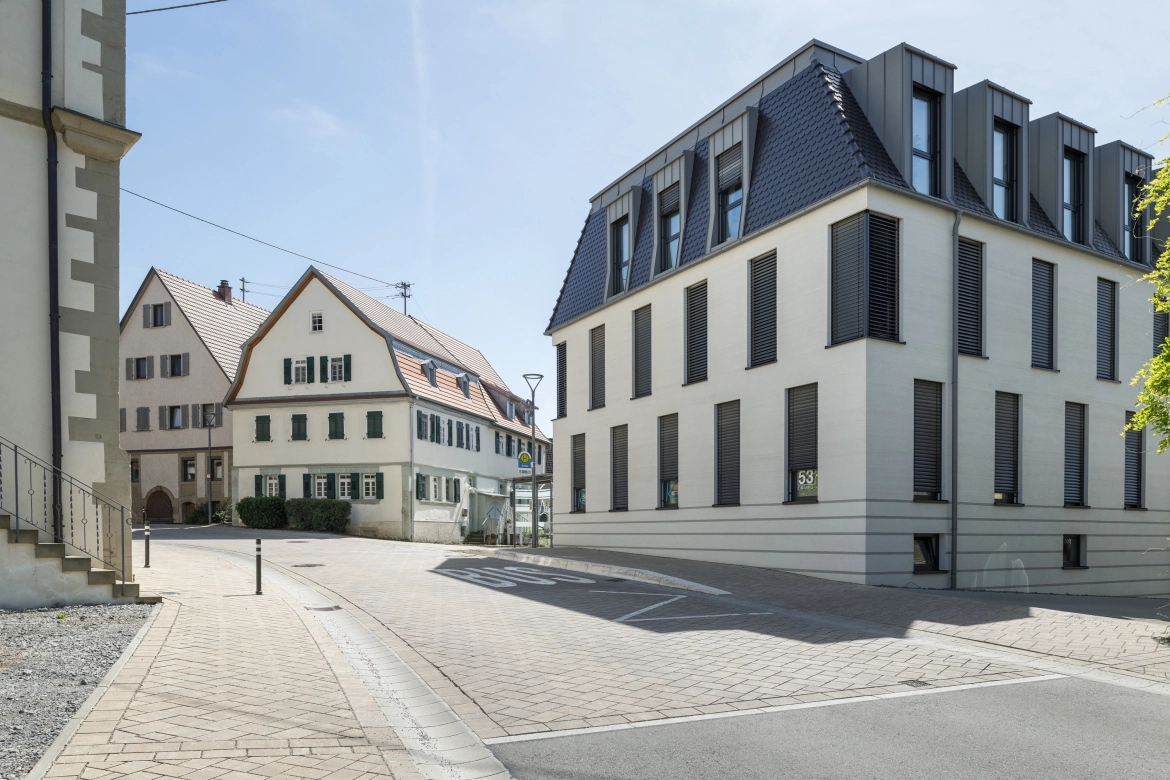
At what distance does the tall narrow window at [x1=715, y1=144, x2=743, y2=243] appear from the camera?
2136cm

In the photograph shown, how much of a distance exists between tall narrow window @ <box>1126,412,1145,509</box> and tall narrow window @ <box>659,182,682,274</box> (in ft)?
39.8

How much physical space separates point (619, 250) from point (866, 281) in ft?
35.7

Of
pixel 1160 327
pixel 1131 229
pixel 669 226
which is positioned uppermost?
pixel 669 226

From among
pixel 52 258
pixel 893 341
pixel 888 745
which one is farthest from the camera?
pixel 893 341

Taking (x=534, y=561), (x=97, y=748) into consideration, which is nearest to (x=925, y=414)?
(x=534, y=561)

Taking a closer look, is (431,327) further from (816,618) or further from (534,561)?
(816,618)

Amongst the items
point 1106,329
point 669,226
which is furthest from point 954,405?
point 669,226

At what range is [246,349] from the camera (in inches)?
1623

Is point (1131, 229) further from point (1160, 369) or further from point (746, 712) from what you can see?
point (746, 712)

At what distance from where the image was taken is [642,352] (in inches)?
986

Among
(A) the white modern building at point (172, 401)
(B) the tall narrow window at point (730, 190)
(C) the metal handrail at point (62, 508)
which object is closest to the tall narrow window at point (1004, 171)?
(B) the tall narrow window at point (730, 190)

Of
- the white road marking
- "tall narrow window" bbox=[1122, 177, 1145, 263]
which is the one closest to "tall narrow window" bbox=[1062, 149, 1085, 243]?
"tall narrow window" bbox=[1122, 177, 1145, 263]

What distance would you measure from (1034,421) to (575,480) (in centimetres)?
1352

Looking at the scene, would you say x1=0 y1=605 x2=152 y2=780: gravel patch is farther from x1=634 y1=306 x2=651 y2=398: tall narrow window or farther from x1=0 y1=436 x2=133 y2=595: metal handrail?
x1=634 y1=306 x2=651 y2=398: tall narrow window
